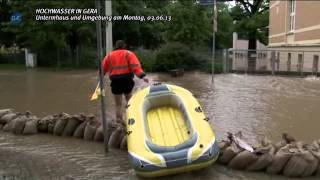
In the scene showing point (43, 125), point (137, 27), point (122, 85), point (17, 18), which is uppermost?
point (17, 18)

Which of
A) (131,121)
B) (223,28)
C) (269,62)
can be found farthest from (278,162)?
(223,28)

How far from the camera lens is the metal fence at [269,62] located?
24.0m

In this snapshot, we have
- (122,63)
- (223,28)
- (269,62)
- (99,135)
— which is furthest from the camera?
(223,28)

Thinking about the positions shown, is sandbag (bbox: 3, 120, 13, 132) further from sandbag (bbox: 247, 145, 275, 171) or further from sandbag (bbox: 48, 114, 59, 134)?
sandbag (bbox: 247, 145, 275, 171)

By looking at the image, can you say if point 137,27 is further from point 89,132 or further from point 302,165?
point 302,165

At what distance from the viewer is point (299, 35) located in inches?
1054

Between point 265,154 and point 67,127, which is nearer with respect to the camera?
point 265,154

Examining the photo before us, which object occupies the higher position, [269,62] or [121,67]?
[121,67]

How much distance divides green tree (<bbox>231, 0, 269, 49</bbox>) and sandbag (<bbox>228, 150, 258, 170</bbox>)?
35602mm

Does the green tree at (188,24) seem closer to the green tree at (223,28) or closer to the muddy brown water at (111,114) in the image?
the muddy brown water at (111,114)

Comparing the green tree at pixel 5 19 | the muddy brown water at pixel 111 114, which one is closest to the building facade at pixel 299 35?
the muddy brown water at pixel 111 114

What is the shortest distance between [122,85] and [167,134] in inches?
96.3

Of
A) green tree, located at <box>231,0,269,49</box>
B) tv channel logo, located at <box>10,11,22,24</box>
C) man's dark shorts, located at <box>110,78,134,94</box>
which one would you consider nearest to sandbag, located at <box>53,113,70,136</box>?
man's dark shorts, located at <box>110,78,134,94</box>

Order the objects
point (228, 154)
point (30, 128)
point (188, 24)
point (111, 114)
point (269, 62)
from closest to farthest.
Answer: point (228, 154) → point (30, 128) → point (111, 114) → point (269, 62) → point (188, 24)
